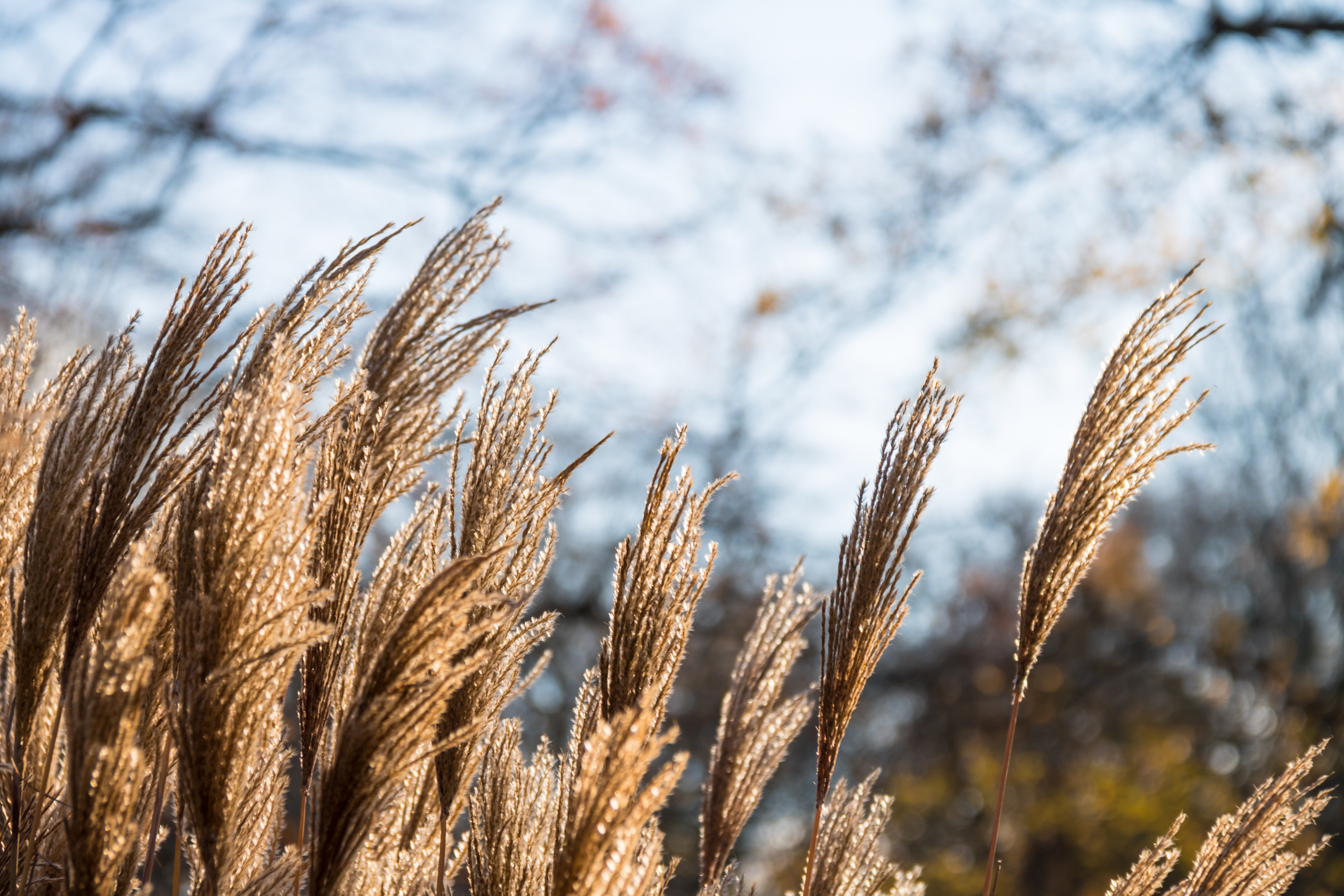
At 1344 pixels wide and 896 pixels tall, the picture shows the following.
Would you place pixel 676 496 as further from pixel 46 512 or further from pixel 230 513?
pixel 46 512

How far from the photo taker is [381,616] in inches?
38.2

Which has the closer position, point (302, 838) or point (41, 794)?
point (41, 794)

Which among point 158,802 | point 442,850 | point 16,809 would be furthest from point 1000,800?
point 16,809

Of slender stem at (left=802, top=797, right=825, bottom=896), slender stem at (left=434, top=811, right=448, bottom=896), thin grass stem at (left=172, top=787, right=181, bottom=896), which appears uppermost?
thin grass stem at (left=172, top=787, right=181, bottom=896)

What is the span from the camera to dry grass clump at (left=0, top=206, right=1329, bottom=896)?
801mm

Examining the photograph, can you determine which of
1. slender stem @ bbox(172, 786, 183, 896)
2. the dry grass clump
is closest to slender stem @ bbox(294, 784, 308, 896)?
the dry grass clump

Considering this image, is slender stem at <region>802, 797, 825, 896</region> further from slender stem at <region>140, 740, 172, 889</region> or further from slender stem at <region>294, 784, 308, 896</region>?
slender stem at <region>140, 740, 172, 889</region>

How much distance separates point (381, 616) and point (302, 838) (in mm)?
364

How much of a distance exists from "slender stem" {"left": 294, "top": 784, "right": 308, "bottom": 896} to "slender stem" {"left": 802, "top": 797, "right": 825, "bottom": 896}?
1.87ft

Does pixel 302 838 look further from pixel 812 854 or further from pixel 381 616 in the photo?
pixel 812 854

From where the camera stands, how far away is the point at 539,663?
141 cm

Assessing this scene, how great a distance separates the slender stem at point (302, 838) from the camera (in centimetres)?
100

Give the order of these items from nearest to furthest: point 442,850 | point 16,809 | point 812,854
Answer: point 16,809, point 442,850, point 812,854

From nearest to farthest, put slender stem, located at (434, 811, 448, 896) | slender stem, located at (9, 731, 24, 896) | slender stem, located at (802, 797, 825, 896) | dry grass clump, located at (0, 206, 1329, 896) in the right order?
1. dry grass clump, located at (0, 206, 1329, 896)
2. slender stem, located at (9, 731, 24, 896)
3. slender stem, located at (434, 811, 448, 896)
4. slender stem, located at (802, 797, 825, 896)
